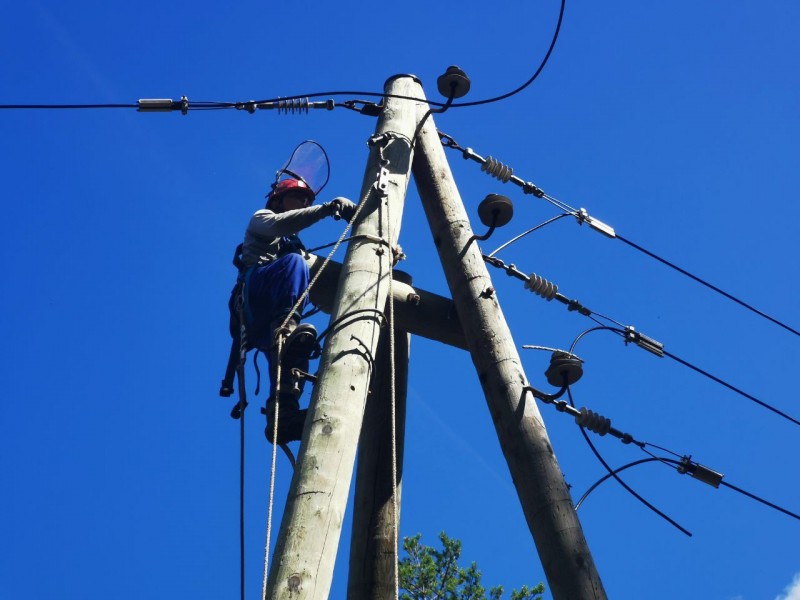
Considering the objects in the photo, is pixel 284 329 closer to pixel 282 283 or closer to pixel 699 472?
pixel 282 283

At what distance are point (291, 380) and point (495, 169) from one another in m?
2.49

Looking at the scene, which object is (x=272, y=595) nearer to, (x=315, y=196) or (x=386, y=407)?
(x=386, y=407)

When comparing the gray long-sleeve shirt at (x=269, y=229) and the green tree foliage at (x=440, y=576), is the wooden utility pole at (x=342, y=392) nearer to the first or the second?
the gray long-sleeve shirt at (x=269, y=229)

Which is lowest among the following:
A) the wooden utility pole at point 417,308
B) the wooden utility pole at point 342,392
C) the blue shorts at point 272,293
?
the wooden utility pole at point 342,392

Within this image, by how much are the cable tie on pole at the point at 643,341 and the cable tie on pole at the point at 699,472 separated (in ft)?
3.13

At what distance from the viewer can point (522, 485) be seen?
468 centimetres

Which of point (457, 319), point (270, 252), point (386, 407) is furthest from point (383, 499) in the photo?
point (270, 252)

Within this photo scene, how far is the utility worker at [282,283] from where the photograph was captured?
4773mm

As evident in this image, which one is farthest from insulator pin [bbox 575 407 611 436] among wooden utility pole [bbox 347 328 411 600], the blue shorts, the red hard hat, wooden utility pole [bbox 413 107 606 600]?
the red hard hat

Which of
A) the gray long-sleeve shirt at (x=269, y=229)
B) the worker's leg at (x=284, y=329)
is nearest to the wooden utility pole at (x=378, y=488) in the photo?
the worker's leg at (x=284, y=329)

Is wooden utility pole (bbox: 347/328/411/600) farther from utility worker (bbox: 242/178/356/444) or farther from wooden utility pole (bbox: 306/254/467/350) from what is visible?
utility worker (bbox: 242/178/356/444)

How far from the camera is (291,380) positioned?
189 inches

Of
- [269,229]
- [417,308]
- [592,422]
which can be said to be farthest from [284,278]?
[592,422]

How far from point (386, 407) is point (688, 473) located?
1764mm
